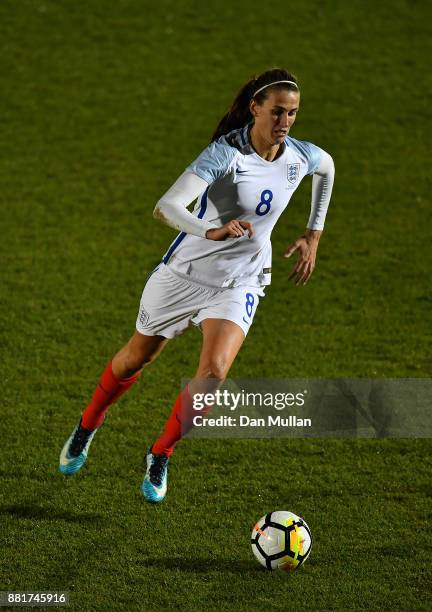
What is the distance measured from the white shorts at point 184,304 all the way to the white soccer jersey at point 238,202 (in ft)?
0.16

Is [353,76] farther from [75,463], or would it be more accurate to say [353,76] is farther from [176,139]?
[75,463]

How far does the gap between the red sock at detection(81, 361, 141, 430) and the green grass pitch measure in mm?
287

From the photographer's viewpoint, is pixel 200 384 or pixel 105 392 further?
pixel 105 392

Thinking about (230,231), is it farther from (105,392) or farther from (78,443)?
(78,443)

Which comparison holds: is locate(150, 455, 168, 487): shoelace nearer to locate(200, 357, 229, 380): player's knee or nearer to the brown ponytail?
locate(200, 357, 229, 380): player's knee

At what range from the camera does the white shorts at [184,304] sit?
5.18 m

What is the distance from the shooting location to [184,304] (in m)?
5.29

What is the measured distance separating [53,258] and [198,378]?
3.89 meters

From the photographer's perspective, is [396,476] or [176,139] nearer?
[396,476]

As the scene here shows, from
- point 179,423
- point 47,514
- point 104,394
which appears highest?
point 104,394

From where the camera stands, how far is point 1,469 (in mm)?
5684

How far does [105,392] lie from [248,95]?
68.8 inches

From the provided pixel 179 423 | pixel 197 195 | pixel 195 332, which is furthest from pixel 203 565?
pixel 195 332

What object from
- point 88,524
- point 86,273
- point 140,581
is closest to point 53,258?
point 86,273
